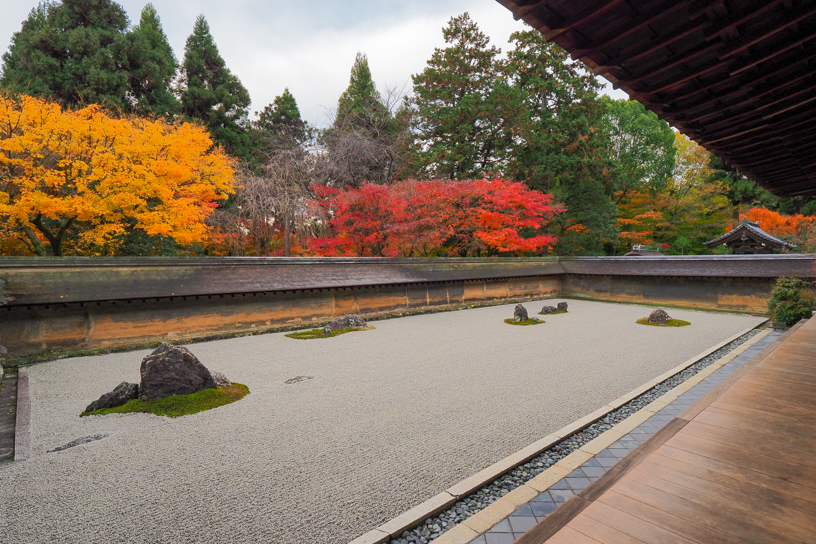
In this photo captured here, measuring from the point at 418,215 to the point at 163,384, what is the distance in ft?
35.8

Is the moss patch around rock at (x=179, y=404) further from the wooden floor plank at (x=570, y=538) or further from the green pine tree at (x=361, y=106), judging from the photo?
the green pine tree at (x=361, y=106)

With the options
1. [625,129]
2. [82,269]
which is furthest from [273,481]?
[625,129]

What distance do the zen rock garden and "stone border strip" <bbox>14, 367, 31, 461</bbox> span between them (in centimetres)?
51

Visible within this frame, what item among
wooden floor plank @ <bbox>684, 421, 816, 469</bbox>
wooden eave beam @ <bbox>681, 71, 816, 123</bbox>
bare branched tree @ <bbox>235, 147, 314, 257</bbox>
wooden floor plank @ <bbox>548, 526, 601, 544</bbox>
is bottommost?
wooden floor plank @ <bbox>548, 526, 601, 544</bbox>

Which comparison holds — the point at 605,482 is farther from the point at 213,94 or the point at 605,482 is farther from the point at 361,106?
the point at 213,94

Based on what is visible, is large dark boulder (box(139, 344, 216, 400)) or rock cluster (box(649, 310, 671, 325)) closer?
large dark boulder (box(139, 344, 216, 400))

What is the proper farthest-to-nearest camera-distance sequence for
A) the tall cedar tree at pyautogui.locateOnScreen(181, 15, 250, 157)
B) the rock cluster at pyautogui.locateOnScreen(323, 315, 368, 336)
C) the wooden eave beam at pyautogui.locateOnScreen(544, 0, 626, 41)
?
the tall cedar tree at pyautogui.locateOnScreen(181, 15, 250, 157), the rock cluster at pyautogui.locateOnScreen(323, 315, 368, 336), the wooden eave beam at pyautogui.locateOnScreen(544, 0, 626, 41)

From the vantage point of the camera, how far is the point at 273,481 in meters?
2.74

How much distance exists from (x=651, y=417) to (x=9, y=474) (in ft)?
18.9

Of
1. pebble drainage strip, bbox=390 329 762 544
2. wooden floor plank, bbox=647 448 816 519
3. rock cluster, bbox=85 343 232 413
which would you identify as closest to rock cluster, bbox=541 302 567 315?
pebble drainage strip, bbox=390 329 762 544

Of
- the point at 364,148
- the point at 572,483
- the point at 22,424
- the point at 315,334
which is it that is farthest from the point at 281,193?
the point at 572,483

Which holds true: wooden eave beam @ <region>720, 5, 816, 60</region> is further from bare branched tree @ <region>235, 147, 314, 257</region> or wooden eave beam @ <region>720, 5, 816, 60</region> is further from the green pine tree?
the green pine tree

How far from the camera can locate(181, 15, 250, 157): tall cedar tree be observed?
23547 mm

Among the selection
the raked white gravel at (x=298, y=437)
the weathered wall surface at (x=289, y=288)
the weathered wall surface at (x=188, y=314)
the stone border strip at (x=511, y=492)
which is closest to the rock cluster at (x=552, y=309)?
the weathered wall surface at (x=289, y=288)
